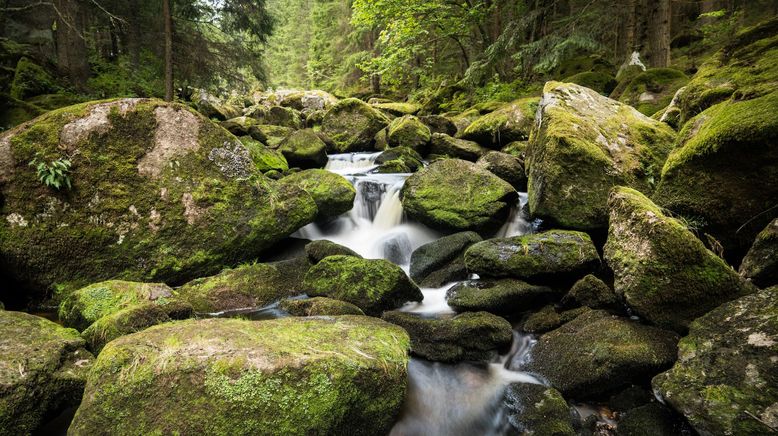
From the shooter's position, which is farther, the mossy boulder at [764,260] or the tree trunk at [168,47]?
the tree trunk at [168,47]

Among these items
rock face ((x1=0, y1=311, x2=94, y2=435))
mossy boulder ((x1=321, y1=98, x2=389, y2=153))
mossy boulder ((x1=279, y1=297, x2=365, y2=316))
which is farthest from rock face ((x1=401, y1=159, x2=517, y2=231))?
mossy boulder ((x1=321, y1=98, x2=389, y2=153))

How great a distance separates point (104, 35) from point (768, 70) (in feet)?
83.3

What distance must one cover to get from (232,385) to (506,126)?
411 inches

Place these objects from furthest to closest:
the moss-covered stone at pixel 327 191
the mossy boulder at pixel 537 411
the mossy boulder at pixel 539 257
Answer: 1. the moss-covered stone at pixel 327 191
2. the mossy boulder at pixel 539 257
3. the mossy boulder at pixel 537 411

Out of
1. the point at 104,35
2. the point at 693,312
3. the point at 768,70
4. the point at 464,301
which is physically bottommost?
the point at 464,301

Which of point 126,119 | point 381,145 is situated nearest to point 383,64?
point 381,145

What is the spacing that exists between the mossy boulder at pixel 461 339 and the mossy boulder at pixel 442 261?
1.70m

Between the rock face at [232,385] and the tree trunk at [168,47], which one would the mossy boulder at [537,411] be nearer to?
the rock face at [232,385]

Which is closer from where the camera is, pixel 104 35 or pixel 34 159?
pixel 34 159

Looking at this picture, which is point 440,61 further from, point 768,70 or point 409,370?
point 409,370

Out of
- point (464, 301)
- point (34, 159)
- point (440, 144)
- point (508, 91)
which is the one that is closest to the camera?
point (464, 301)

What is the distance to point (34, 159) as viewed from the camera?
5609mm

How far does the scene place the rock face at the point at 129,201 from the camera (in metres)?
5.57

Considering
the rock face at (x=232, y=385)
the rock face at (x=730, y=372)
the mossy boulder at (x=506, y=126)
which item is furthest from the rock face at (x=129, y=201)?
the mossy boulder at (x=506, y=126)
